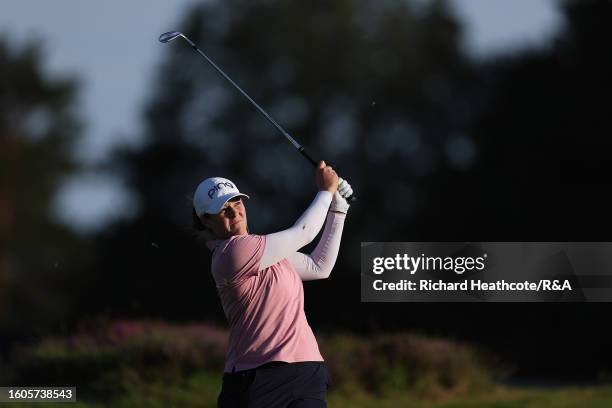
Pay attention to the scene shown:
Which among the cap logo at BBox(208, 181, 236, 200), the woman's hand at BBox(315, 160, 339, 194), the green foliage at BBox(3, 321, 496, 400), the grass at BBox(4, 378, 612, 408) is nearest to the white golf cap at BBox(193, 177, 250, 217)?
the cap logo at BBox(208, 181, 236, 200)

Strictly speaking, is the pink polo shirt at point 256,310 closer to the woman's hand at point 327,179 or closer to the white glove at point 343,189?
the woman's hand at point 327,179

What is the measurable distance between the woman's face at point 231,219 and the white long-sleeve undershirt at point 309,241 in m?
0.22

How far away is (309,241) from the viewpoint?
564 cm

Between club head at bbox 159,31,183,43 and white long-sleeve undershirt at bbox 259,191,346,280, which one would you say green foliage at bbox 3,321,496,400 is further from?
white long-sleeve undershirt at bbox 259,191,346,280

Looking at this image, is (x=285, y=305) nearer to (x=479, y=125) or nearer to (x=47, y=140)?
(x=479, y=125)

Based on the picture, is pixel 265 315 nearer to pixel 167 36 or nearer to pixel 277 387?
pixel 277 387

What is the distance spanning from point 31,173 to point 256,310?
4486 centimetres

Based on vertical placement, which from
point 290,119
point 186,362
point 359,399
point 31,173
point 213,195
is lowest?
point 213,195

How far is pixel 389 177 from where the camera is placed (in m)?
35.9

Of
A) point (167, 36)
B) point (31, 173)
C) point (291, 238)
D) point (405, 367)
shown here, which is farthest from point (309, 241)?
point (31, 173)

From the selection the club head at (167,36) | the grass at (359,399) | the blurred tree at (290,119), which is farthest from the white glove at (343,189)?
the blurred tree at (290,119)

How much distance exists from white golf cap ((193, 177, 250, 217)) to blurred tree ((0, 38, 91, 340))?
41.8 metres

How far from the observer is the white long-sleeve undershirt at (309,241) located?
5594mm

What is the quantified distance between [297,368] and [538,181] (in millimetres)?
19715
